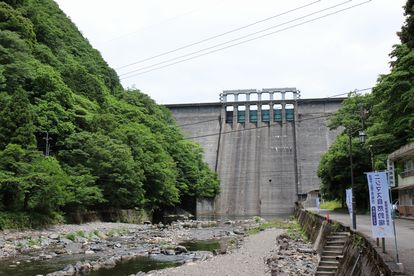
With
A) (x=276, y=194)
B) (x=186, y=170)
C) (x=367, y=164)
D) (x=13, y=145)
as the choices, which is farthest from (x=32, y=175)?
(x=276, y=194)

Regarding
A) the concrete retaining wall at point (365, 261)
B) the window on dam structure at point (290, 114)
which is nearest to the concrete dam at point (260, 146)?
the window on dam structure at point (290, 114)

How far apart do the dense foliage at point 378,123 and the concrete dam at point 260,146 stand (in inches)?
785

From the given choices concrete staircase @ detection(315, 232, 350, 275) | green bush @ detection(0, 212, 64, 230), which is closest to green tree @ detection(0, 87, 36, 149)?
green bush @ detection(0, 212, 64, 230)

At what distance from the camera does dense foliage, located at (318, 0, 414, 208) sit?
2348 centimetres

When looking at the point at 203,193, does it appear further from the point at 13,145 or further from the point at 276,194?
the point at 13,145

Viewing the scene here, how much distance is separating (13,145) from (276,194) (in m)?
45.7

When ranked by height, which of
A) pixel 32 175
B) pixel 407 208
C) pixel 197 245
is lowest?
pixel 197 245

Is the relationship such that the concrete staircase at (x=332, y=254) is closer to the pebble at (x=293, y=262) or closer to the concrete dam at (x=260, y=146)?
the pebble at (x=293, y=262)

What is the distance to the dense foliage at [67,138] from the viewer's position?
26.3 m

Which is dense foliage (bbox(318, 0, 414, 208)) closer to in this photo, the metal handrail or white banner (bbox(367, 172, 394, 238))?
the metal handrail

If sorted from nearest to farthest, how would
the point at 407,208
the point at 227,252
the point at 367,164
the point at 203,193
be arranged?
the point at 227,252 → the point at 407,208 → the point at 367,164 → the point at 203,193

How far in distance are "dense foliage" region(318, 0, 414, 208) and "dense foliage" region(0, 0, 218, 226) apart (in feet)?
55.7

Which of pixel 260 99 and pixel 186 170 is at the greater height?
pixel 260 99

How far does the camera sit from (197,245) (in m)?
24.6
